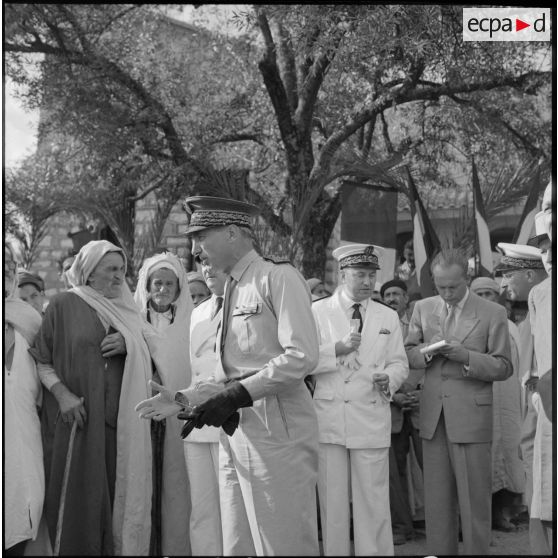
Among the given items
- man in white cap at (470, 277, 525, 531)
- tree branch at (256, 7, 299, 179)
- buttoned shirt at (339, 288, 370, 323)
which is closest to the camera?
buttoned shirt at (339, 288, 370, 323)

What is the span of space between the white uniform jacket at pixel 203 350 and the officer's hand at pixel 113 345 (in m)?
0.47

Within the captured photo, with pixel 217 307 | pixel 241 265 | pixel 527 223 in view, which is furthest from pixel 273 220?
pixel 241 265

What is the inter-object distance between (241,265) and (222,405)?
703mm

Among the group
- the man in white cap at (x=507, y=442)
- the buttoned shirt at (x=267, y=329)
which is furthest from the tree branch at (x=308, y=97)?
the buttoned shirt at (x=267, y=329)

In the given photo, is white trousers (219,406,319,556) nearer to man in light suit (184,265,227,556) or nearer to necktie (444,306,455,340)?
man in light suit (184,265,227,556)

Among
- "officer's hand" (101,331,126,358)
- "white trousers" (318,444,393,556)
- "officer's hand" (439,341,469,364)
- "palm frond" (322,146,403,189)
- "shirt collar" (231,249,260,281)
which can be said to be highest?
"palm frond" (322,146,403,189)

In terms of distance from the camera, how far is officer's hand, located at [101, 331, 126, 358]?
5207 mm

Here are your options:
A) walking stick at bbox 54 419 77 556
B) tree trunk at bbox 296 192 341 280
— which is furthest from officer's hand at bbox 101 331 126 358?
tree trunk at bbox 296 192 341 280

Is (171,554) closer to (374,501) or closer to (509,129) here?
(374,501)

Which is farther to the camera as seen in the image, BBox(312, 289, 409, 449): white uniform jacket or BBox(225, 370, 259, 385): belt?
BBox(312, 289, 409, 449): white uniform jacket

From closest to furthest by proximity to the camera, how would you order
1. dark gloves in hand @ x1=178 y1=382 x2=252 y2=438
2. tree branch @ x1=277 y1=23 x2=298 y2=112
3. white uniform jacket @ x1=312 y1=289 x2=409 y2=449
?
dark gloves in hand @ x1=178 y1=382 x2=252 y2=438 < white uniform jacket @ x1=312 y1=289 x2=409 y2=449 < tree branch @ x1=277 y1=23 x2=298 y2=112

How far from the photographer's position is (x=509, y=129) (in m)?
11.5

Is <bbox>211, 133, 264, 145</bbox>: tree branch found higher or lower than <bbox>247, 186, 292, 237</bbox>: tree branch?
higher

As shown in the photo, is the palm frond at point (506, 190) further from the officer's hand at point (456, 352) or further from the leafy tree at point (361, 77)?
the officer's hand at point (456, 352)
